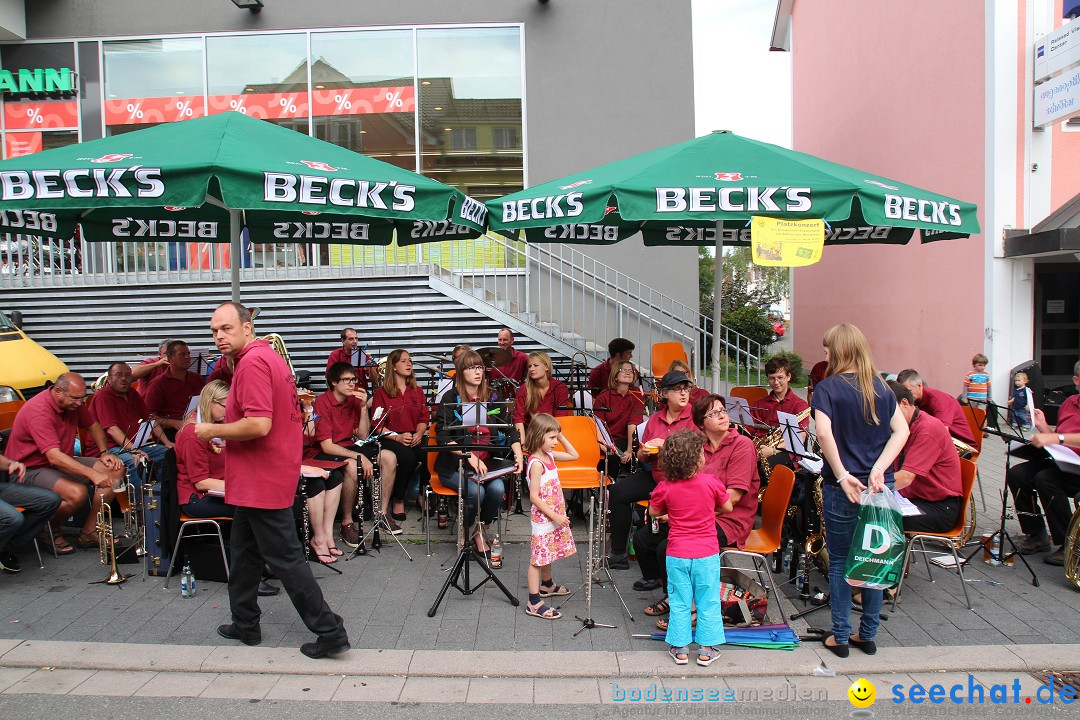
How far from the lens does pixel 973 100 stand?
40.0 ft

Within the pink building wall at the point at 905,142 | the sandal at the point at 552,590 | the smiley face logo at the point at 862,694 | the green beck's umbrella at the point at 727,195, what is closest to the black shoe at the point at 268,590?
the sandal at the point at 552,590

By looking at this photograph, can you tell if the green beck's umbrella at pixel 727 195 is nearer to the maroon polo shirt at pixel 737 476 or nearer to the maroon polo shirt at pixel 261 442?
the maroon polo shirt at pixel 737 476

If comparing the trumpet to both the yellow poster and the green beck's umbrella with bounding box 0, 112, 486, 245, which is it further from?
the yellow poster

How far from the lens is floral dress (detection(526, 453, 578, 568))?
189 inches

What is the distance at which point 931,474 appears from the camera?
5121 millimetres

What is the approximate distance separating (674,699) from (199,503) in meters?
3.45

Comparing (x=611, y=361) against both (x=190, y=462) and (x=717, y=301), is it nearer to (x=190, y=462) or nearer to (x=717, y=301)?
(x=717, y=301)

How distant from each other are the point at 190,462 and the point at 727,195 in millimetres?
4223

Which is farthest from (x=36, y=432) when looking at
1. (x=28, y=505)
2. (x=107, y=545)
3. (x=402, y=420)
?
(x=402, y=420)

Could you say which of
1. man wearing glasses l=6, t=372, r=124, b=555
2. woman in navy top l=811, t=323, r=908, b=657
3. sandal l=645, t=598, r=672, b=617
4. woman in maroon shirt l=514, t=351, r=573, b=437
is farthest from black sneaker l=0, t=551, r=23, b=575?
woman in navy top l=811, t=323, r=908, b=657

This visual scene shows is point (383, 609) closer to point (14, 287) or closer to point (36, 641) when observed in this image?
point (36, 641)

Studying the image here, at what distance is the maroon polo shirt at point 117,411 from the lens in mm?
6633

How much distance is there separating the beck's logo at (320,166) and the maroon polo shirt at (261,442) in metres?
1.64

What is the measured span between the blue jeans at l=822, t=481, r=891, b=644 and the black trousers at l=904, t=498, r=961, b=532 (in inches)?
39.5
